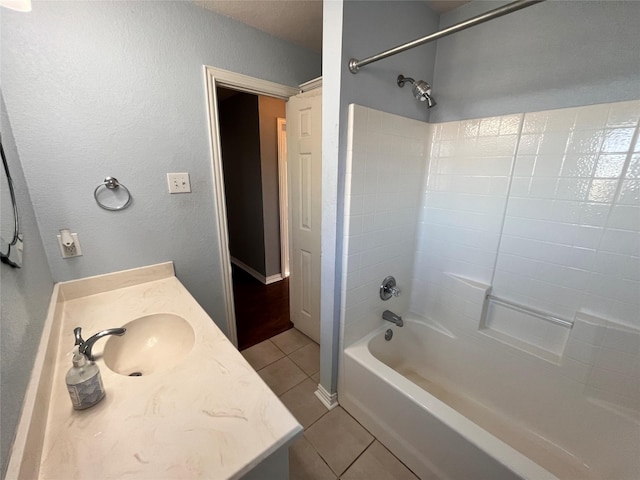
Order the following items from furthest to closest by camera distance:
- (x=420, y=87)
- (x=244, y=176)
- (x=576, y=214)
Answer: (x=244, y=176) < (x=420, y=87) < (x=576, y=214)

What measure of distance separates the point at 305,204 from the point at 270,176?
1.15 m

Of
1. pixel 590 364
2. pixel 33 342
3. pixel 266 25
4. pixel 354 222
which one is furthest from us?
pixel 266 25

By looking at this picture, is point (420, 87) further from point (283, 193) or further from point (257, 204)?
point (257, 204)

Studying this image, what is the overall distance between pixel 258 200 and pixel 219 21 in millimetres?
1744

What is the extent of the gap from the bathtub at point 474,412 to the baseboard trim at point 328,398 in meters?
0.04

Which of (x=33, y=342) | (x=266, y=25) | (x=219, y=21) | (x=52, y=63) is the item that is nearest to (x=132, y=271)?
(x=33, y=342)

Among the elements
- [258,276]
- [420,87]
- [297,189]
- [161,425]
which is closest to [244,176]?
[258,276]

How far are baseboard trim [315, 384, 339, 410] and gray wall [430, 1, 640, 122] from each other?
5.93 ft

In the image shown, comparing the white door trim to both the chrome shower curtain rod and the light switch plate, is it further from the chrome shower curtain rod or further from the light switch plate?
the chrome shower curtain rod

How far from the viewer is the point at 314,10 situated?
1.36m

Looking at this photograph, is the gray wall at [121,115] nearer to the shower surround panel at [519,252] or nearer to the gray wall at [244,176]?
the shower surround panel at [519,252]

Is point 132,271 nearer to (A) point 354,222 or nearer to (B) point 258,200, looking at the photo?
(A) point 354,222

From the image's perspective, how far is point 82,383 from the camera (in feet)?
1.98

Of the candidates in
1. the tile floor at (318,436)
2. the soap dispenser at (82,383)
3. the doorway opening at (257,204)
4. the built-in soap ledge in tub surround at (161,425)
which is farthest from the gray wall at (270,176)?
the soap dispenser at (82,383)
